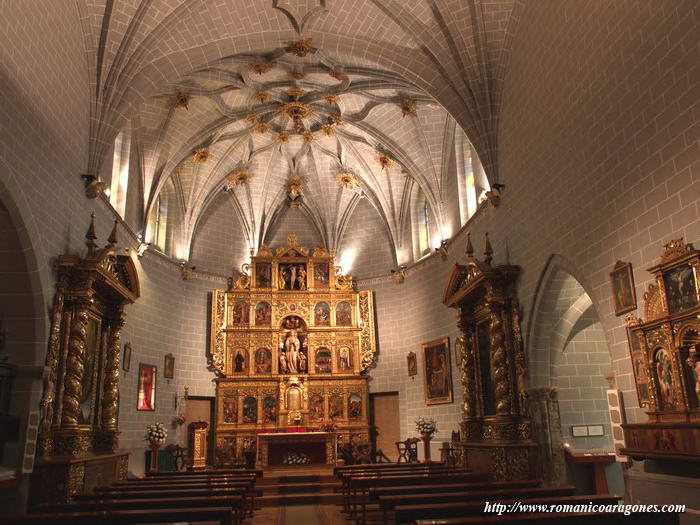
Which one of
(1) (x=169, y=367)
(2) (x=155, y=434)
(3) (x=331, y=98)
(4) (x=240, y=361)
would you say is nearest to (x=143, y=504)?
(2) (x=155, y=434)

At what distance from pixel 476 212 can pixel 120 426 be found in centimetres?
1140

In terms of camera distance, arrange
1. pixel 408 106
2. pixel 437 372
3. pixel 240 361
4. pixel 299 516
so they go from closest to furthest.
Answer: pixel 299 516, pixel 408 106, pixel 437 372, pixel 240 361

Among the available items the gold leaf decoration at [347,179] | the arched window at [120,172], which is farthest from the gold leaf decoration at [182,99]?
the gold leaf decoration at [347,179]

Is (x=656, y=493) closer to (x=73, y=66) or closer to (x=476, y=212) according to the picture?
(x=476, y=212)

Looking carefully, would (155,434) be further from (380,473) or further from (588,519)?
(588,519)

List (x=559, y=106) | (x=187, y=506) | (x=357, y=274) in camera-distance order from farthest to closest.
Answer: (x=357, y=274)
(x=559, y=106)
(x=187, y=506)

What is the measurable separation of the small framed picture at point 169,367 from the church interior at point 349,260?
0.26m

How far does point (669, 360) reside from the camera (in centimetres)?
850

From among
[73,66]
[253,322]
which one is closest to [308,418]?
[253,322]

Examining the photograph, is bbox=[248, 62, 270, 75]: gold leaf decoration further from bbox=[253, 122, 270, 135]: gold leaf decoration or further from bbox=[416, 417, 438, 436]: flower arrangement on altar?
bbox=[416, 417, 438, 436]: flower arrangement on altar

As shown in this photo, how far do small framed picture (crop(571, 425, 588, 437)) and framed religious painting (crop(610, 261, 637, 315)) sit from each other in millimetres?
4799

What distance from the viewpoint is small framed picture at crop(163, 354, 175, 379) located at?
20.7 meters

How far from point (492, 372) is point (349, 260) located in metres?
11.6

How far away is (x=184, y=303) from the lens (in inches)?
891
